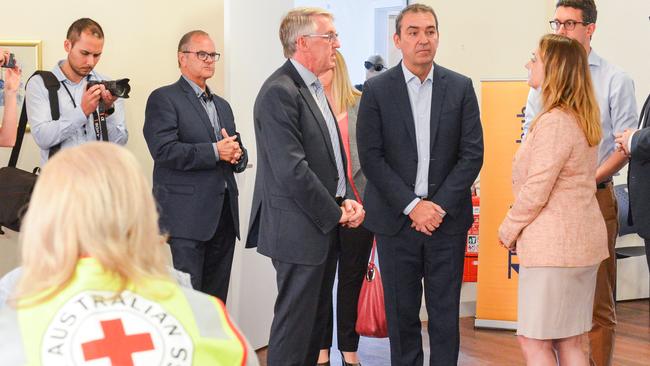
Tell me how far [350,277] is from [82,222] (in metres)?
3.23

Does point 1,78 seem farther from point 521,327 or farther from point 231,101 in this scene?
point 521,327

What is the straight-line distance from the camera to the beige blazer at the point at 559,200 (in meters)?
3.26

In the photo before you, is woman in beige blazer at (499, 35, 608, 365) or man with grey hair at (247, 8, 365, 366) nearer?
woman in beige blazer at (499, 35, 608, 365)

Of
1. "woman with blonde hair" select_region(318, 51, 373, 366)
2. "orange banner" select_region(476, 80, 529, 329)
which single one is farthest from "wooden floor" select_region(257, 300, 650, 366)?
"woman with blonde hair" select_region(318, 51, 373, 366)

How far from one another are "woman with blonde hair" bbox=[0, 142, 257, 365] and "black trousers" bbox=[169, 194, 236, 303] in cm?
270

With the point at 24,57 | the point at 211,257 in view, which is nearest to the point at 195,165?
the point at 211,257

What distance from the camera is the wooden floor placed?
4914mm

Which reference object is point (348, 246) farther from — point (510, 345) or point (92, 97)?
point (92, 97)

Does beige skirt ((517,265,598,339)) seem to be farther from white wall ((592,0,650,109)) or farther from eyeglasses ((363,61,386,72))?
white wall ((592,0,650,109))

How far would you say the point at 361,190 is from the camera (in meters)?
4.57

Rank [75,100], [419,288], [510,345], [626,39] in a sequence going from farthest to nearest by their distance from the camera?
[626,39] < [510,345] < [75,100] < [419,288]

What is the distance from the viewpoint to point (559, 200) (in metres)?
3.31

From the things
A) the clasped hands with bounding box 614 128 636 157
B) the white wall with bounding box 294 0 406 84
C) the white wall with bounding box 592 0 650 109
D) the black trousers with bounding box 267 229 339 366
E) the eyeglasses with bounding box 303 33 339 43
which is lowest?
the black trousers with bounding box 267 229 339 366

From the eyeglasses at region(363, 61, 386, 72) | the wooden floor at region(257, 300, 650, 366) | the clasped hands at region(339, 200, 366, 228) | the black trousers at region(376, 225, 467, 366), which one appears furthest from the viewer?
the eyeglasses at region(363, 61, 386, 72)
